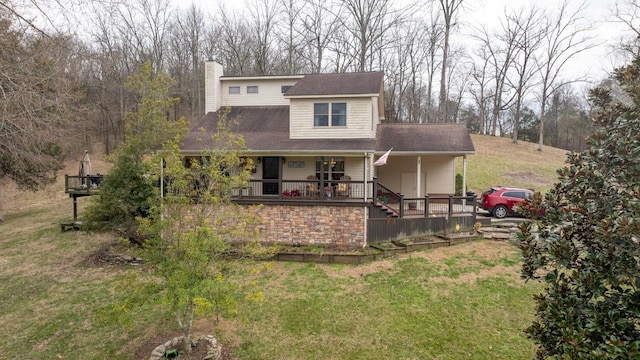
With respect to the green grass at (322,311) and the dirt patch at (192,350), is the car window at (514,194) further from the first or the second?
the dirt patch at (192,350)

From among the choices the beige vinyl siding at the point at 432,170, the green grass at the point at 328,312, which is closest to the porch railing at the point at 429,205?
the beige vinyl siding at the point at 432,170

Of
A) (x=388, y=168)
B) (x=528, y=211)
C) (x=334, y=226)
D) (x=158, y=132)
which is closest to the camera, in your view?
(x=528, y=211)

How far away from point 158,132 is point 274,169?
5.26 m

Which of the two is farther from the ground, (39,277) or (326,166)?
(326,166)

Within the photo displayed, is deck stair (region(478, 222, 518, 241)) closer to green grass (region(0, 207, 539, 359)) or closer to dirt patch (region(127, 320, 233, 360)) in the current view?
green grass (region(0, 207, 539, 359))

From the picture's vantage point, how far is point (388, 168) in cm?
1686

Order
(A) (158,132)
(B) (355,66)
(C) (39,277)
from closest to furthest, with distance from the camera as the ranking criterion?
(C) (39,277) → (A) (158,132) → (B) (355,66)

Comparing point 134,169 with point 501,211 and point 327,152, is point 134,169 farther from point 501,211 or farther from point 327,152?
point 501,211

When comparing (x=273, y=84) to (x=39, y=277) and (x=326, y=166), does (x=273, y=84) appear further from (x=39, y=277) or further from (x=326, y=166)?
(x=39, y=277)

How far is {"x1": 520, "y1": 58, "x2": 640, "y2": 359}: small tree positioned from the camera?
2.76 metres

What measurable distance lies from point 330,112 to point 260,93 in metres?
5.97

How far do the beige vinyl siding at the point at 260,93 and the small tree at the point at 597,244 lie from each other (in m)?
15.8

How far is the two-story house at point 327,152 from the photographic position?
39.1 ft

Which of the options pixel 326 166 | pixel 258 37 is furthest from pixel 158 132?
pixel 258 37
